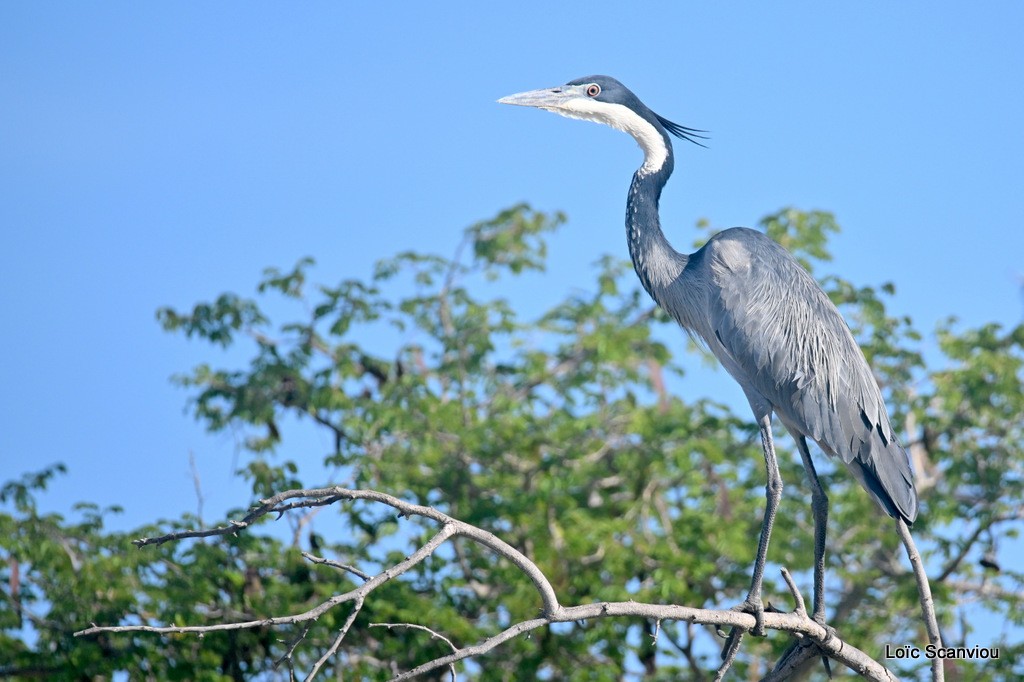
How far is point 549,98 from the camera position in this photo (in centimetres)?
691

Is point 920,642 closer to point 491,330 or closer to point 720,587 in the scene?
point 720,587

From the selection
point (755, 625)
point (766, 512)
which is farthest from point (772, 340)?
point (755, 625)

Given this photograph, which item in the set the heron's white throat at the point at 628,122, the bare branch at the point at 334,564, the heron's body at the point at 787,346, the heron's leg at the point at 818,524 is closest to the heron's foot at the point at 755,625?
the heron's leg at the point at 818,524

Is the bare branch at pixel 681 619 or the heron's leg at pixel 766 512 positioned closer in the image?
the bare branch at pixel 681 619

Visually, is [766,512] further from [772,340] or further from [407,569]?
[407,569]

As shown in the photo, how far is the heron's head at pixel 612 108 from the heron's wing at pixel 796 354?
68cm

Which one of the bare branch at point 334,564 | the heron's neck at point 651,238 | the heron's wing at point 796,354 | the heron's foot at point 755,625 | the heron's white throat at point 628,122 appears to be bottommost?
the bare branch at point 334,564

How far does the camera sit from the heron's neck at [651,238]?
6.56 m

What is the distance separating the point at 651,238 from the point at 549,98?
3.22ft

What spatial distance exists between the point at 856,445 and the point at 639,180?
176cm

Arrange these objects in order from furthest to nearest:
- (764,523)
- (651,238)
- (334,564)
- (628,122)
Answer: (628,122)
(651,238)
(764,523)
(334,564)

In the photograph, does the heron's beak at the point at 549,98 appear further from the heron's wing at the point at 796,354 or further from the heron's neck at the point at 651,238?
the heron's wing at the point at 796,354

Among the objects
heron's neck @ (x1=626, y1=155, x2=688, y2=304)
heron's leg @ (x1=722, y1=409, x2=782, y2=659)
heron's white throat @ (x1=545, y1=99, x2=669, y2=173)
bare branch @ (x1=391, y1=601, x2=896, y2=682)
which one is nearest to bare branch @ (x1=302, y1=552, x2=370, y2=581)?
bare branch @ (x1=391, y1=601, x2=896, y2=682)

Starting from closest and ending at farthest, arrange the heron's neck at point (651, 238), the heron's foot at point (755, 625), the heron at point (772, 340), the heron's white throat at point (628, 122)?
1. the heron's foot at point (755, 625)
2. the heron at point (772, 340)
3. the heron's neck at point (651, 238)
4. the heron's white throat at point (628, 122)
